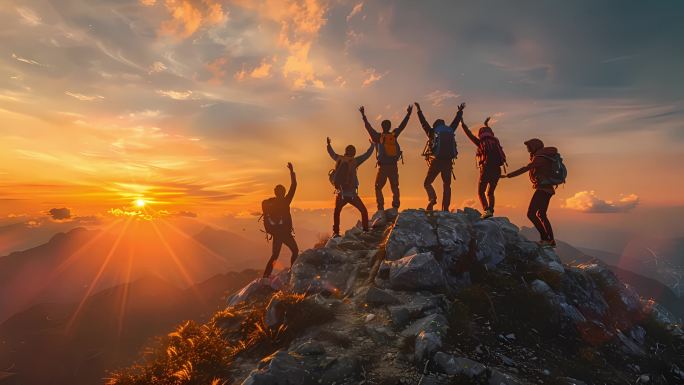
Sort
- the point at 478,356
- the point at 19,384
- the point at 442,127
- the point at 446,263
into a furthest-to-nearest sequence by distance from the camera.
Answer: the point at 19,384, the point at 442,127, the point at 446,263, the point at 478,356

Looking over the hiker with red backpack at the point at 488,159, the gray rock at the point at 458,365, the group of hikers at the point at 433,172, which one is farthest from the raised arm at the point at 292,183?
the gray rock at the point at 458,365

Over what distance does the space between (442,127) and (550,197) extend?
468cm

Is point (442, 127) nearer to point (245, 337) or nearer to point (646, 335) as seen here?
point (646, 335)

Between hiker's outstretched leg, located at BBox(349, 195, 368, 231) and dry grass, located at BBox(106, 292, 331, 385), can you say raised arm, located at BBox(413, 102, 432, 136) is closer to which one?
hiker's outstretched leg, located at BBox(349, 195, 368, 231)

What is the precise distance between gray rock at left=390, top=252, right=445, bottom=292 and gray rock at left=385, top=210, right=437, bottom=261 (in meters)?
1.19

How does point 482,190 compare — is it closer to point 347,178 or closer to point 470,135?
point 470,135

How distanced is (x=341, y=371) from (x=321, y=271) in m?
6.10

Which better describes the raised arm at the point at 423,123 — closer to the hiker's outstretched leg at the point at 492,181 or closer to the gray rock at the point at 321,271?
the hiker's outstretched leg at the point at 492,181

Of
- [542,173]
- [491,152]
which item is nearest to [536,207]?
→ [542,173]

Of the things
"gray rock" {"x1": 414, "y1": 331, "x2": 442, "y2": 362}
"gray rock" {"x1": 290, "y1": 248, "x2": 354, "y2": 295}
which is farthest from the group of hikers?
"gray rock" {"x1": 414, "y1": 331, "x2": 442, "y2": 362}

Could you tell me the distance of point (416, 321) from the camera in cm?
867

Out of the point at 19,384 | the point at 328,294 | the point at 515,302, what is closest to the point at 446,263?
the point at 515,302

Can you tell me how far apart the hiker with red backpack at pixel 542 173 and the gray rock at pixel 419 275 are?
4043mm

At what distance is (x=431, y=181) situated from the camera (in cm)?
1440
